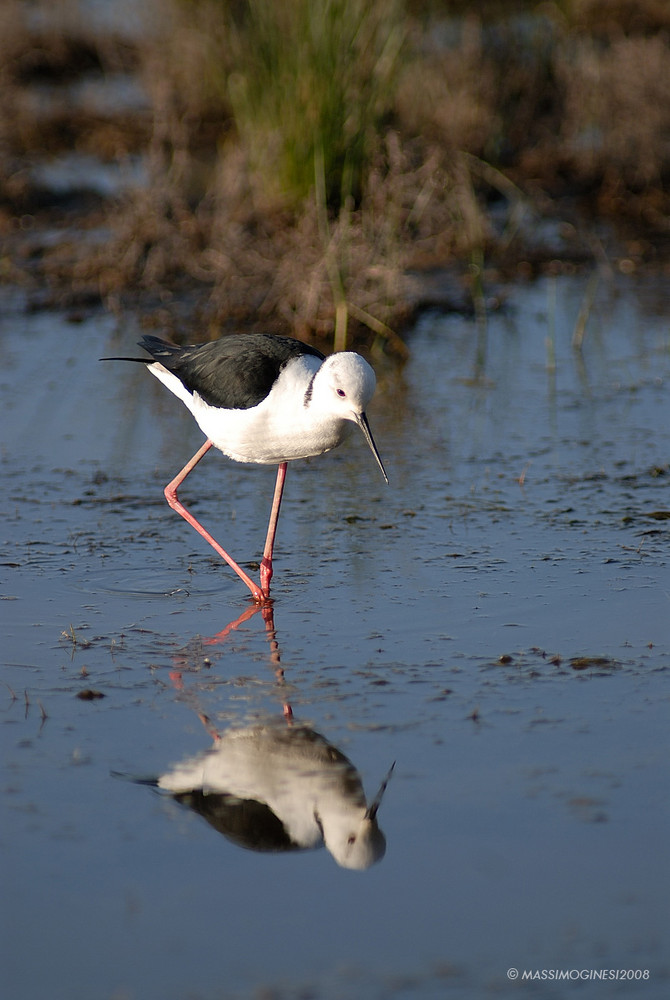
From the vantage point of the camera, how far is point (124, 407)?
24.4 feet

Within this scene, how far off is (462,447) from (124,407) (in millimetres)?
2018

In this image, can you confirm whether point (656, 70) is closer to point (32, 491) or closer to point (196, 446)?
point (196, 446)

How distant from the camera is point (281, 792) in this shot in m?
3.65

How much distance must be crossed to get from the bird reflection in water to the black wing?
1477 millimetres

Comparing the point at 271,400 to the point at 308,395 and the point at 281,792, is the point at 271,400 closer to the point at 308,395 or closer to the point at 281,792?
the point at 308,395

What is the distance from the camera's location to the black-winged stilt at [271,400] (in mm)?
4707

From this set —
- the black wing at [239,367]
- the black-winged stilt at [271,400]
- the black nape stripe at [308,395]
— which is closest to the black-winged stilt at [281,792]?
the black-winged stilt at [271,400]

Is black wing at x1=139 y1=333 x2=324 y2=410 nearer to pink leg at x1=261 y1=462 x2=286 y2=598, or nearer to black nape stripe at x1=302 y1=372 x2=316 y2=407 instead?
black nape stripe at x1=302 y1=372 x2=316 y2=407

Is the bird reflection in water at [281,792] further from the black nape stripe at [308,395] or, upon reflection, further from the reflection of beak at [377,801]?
the black nape stripe at [308,395]

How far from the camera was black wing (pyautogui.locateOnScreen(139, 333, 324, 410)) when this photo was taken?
504cm

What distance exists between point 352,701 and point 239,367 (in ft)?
5.15

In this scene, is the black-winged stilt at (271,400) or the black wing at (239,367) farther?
the black wing at (239,367)

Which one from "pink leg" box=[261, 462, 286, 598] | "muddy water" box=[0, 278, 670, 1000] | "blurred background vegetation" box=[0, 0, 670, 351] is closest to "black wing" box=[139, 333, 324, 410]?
"pink leg" box=[261, 462, 286, 598]

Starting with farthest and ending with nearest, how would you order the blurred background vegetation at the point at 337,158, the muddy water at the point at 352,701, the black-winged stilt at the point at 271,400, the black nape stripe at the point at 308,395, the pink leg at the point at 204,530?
1. the blurred background vegetation at the point at 337,158
2. the pink leg at the point at 204,530
3. the black nape stripe at the point at 308,395
4. the black-winged stilt at the point at 271,400
5. the muddy water at the point at 352,701
